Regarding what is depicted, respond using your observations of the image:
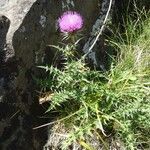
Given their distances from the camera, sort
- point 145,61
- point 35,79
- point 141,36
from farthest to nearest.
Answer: point 141,36 < point 145,61 < point 35,79

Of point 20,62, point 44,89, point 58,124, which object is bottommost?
point 58,124

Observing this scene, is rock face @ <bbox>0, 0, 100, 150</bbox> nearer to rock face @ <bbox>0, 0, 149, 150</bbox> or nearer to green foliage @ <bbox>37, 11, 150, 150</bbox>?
rock face @ <bbox>0, 0, 149, 150</bbox>

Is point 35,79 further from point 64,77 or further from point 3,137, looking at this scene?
point 3,137

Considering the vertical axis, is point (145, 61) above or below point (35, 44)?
below

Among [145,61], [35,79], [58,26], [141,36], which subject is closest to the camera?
[35,79]

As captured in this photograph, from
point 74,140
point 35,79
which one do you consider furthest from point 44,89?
point 74,140

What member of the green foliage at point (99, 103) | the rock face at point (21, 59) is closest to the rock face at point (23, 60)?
the rock face at point (21, 59)

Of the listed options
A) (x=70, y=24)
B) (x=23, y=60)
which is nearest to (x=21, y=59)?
(x=23, y=60)

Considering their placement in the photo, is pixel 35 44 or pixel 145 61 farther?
pixel 145 61

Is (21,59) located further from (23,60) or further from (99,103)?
(99,103)
